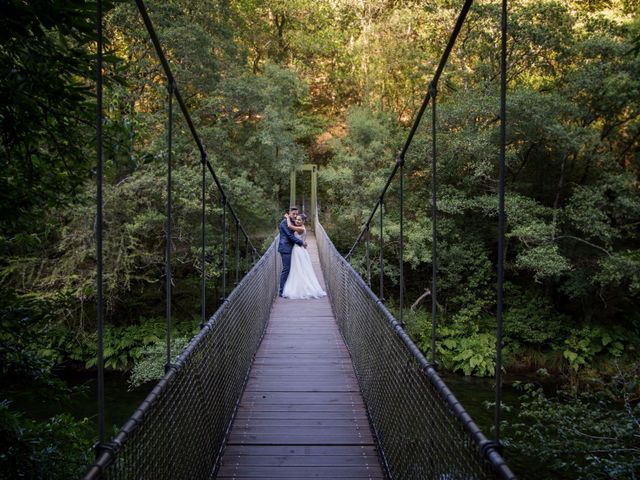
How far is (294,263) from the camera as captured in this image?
21.5 feet

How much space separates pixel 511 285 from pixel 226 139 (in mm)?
6287

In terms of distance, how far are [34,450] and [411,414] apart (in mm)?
1384

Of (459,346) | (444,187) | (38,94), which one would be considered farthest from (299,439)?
(459,346)

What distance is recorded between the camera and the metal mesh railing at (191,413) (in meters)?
1.35

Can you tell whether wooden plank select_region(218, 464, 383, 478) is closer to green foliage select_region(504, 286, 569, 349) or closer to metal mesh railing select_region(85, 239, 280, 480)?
metal mesh railing select_region(85, 239, 280, 480)

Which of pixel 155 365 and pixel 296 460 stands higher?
pixel 296 460

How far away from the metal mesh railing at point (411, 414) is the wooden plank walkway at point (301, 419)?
10cm

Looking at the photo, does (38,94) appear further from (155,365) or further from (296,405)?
(155,365)

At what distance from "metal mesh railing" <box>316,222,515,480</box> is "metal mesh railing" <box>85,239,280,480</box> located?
0.69 meters

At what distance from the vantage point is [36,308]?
102 inches

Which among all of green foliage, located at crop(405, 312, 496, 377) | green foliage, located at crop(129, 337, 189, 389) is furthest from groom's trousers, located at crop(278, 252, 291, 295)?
green foliage, located at crop(405, 312, 496, 377)

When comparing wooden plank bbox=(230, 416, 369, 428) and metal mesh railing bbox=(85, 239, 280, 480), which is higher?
metal mesh railing bbox=(85, 239, 280, 480)

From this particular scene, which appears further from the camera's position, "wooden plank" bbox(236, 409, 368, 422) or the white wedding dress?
the white wedding dress

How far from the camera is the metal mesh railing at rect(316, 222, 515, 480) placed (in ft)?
4.56
